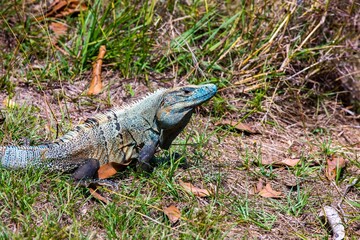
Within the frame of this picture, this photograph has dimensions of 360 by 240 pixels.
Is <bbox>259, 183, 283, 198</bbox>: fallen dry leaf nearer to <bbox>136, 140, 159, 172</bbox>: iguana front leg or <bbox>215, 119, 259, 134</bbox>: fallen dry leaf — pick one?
<bbox>136, 140, 159, 172</bbox>: iguana front leg

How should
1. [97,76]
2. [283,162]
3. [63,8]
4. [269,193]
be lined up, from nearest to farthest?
[269,193]
[283,162]
[97,76]
[63,8]

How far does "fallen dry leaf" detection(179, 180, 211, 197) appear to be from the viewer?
16.9 feet

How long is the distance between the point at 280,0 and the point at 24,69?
2.77 m

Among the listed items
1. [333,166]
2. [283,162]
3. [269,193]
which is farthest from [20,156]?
[333,166]

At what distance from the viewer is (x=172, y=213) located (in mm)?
4809

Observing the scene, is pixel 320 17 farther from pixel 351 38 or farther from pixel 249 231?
pixel 249 231

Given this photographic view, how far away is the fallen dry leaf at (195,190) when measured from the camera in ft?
16.9

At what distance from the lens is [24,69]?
691 cm

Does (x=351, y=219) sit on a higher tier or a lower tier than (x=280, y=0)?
lower

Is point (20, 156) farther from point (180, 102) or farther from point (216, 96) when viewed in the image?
point (216, 96)

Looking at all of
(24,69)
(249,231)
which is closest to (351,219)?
(249,231)

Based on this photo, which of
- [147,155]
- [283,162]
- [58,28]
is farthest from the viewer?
[58,28]

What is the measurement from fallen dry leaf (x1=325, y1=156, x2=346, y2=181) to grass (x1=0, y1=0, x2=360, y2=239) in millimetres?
67

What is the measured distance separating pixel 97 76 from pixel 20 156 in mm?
2114
